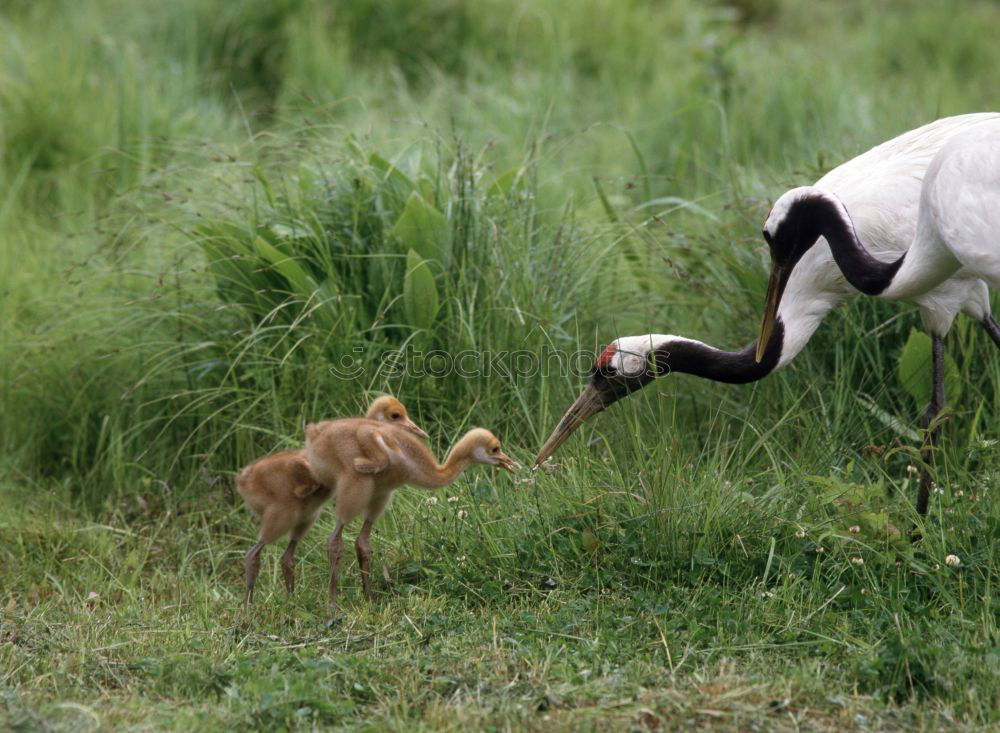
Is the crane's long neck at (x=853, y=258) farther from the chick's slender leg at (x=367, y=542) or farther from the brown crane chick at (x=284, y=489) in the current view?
the chick's slender leg at (x=367, y=542)

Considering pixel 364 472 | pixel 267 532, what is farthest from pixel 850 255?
pixel 267 532

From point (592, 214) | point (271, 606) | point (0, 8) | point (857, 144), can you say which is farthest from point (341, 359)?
point (0, 8)

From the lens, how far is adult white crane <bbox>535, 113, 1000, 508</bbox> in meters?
4.89

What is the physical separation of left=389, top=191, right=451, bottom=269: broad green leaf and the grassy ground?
0.04 feet

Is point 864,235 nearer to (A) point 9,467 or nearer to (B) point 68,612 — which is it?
(B) point 68,612

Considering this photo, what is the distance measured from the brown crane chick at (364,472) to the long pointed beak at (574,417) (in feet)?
1.61

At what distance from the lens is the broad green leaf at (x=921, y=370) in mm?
5172

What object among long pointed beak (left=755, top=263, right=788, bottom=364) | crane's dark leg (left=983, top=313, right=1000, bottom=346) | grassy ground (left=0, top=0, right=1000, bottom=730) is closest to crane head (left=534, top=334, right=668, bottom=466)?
grassy ground (left=0, top=0, right=1000, bottom=730)

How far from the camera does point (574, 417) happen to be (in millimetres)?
4859

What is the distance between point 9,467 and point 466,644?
2.69 metres

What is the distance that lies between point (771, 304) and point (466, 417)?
1.25 meters

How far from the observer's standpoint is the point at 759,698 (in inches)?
138

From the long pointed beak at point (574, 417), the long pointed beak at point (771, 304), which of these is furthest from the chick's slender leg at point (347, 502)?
the long pointed beak at point (771, 304)

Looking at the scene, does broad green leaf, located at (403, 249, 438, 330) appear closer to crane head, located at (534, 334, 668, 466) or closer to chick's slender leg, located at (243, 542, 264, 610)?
crane head, located at (534, 334, 668, 466)
